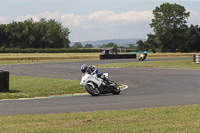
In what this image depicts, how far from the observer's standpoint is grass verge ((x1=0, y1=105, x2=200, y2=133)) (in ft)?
23.4

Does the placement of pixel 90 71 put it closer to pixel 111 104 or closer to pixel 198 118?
pixel 111 104

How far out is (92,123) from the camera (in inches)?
319

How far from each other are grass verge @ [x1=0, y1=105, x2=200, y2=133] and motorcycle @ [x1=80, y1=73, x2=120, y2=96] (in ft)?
16.6

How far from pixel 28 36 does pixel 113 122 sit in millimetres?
118816

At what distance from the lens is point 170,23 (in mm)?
103938

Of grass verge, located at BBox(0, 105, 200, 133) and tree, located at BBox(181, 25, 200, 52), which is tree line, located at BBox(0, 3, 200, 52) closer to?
tree, located at BBox(181, 25, 200, 52)

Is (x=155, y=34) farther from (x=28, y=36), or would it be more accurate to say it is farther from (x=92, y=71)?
(x=92, y=71)

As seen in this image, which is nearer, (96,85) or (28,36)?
(96,85)

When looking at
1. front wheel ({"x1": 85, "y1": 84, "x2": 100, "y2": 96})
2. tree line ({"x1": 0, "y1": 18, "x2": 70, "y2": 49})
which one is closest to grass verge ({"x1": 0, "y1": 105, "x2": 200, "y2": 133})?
front wheel ({"x1": 85, "y1": 84, "x2": 100, "y2": 96})

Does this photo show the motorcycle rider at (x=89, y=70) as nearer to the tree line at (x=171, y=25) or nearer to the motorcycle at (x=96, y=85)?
the motorcycle at (x=96, y=85)

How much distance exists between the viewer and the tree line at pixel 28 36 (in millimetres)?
121250

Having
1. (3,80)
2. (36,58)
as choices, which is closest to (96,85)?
(3,80)

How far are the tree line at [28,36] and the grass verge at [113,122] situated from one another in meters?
113

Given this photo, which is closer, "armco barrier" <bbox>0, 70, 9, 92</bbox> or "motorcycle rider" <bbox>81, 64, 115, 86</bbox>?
"motorcycle rider" <bbox>81, 64, 115, 86</bbox>
